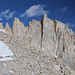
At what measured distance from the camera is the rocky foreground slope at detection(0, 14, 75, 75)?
11277mm

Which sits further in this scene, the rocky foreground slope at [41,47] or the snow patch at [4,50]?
the snow patch at [4,50]

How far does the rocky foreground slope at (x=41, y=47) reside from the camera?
444 inches

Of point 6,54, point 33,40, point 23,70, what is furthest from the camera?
point 33,40

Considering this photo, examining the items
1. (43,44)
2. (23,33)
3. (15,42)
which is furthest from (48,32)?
(15,42)

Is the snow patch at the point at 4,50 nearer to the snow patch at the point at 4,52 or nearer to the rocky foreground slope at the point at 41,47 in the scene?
the snow patch at the point at 4,52

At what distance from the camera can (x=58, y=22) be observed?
75625 millimetres

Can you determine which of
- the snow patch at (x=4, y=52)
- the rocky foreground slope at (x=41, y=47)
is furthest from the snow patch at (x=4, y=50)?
the rocky foreground slope at (x=41, y=47)

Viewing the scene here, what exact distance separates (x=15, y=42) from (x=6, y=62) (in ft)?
11.5

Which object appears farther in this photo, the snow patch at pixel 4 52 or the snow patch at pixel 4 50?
the snow patch at pixel 4 50

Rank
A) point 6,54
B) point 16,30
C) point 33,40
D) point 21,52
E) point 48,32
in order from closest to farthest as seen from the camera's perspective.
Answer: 1. point 6,54
2. point 21,52
3. point 16,30
4. point 33,40
5. point 48,32

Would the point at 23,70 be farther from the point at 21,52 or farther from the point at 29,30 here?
the point at 29,30

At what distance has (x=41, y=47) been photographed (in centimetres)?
7019

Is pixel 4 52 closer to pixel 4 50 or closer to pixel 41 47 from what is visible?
pixel 4 50

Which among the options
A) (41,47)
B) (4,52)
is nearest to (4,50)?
(4,52)
